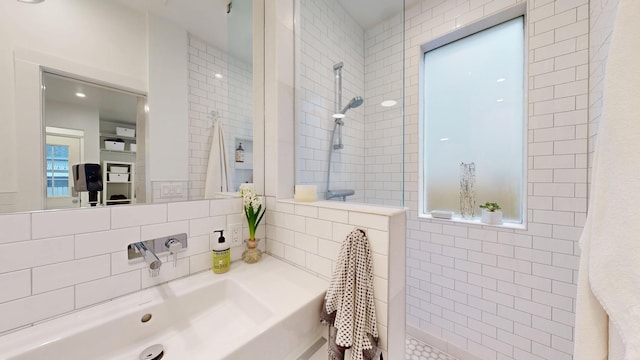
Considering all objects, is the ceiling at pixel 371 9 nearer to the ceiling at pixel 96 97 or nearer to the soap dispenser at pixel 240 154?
the soap dispenser at pixel 240 154

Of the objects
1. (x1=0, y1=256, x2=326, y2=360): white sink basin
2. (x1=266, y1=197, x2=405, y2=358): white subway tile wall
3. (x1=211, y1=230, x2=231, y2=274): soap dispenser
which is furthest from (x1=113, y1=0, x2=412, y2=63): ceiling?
(x1=0, y1=256, x2=326, y2=360): white sink basin

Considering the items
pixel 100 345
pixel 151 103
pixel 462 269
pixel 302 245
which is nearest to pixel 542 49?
pixel 462 269

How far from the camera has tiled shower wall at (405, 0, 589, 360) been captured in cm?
122

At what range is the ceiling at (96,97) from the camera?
0.71 meters

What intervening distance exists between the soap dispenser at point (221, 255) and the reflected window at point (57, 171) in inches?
21.1

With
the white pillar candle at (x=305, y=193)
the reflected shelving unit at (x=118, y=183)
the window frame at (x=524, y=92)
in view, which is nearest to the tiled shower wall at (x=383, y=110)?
the window frame at (x=524, y=92)

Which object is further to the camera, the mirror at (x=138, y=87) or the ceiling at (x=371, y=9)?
the ceiling at (x=371, y=9)

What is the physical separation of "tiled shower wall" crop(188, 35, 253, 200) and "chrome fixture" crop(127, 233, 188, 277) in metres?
0.21

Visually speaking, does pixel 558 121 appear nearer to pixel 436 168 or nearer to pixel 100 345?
pixel 436 168

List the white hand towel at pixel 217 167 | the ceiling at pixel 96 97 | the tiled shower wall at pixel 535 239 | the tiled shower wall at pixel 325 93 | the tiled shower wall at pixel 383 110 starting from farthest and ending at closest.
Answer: the tiled shower wall at pixel 383 110 < the tiled shower wall at pixel 325 93 < the tiled shower wall at pixel 535 239 < the white hand towel at pixel 217 167 < the ceiling at pixel 96 97

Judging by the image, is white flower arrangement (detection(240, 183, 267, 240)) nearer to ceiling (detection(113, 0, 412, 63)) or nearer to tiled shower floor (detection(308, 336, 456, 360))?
ceiling (detection(113, 0, 412, 63))

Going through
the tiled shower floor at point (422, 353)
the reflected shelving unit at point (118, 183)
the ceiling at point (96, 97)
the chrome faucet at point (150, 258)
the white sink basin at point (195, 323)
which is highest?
the ceiling at point (96, 97)

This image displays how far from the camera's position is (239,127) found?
126cm

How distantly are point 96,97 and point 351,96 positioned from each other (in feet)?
4.88
